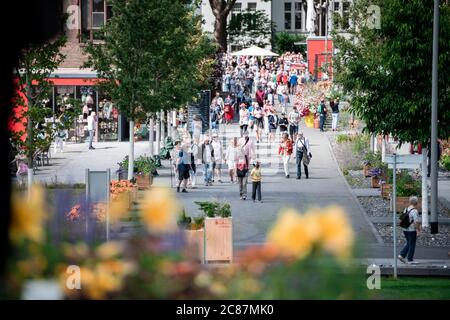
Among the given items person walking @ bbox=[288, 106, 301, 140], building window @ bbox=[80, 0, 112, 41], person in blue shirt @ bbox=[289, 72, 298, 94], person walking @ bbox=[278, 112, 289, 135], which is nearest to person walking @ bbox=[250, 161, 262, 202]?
person walking @ bbox=[288, 106, 301, 140]

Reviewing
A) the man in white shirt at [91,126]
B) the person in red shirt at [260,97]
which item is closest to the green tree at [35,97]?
the man in white shirt at [91,126]

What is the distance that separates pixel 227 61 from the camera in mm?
66688

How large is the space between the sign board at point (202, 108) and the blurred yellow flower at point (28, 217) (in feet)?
144

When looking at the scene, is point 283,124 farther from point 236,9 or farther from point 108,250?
point 236,9

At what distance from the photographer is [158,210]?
2848 millimetres

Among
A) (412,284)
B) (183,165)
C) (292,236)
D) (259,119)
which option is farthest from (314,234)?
(259,119)

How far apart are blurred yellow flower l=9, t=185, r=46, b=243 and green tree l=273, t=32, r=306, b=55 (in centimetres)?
9238

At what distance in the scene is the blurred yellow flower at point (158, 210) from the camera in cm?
285

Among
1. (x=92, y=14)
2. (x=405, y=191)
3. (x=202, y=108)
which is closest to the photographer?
(x=405, y=191)

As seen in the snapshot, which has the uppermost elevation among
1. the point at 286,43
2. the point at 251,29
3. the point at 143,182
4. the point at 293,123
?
the point at 251,29

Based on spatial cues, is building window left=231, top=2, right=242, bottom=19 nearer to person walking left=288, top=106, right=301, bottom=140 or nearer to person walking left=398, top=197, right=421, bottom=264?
person walking left=288, top=106, right=301, bottom=140

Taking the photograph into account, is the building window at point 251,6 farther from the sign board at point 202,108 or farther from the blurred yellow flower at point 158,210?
the blurred yellow flower at point 158,210

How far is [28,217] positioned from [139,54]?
3061cm

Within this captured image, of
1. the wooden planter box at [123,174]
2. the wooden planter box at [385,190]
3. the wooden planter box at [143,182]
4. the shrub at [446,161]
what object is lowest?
the wooden planter box at [385,190]
